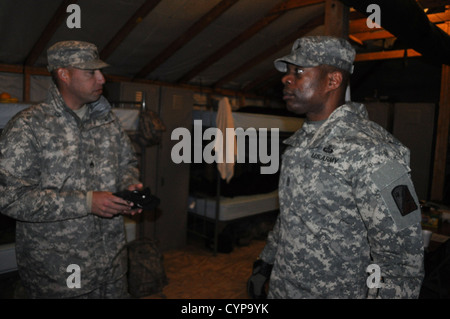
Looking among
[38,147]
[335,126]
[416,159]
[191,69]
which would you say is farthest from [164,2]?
[416,159]

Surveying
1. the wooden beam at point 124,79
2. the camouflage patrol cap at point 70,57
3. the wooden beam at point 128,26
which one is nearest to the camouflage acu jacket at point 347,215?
the camouflage patrol cap at point 70,57

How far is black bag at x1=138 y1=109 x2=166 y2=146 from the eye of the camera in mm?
4266

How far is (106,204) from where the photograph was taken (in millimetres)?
1734

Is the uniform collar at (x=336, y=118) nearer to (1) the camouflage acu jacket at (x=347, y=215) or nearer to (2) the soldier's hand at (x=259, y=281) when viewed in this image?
(1) the camouflage acu jacket at (x=347, y=215)

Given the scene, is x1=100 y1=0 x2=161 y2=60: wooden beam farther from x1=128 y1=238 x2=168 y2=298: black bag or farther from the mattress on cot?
x1=128 y1=238 x2=168 y2=298: black bag

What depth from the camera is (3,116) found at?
118 inches

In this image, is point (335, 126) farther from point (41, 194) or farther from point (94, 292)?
point (94, 292)

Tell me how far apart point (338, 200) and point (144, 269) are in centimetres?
288

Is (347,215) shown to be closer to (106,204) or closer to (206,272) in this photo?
(106,204)

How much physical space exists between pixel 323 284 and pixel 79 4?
193 inches

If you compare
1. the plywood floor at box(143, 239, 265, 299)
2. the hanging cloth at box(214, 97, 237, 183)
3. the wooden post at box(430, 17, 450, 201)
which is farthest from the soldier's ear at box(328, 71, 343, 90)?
the wooden post at box(430, 17, 450, 201)

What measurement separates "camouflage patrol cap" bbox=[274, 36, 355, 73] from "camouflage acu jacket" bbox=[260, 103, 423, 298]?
0.73 feet

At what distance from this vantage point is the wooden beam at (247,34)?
228 inches

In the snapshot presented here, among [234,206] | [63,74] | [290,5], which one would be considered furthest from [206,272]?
[290,5]
